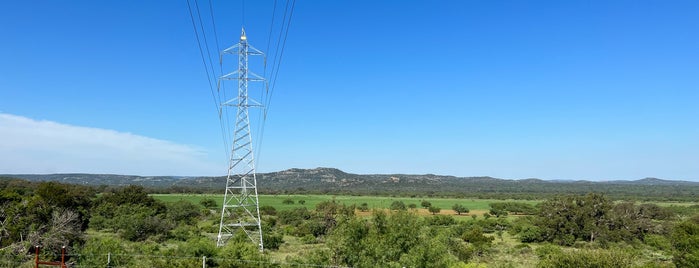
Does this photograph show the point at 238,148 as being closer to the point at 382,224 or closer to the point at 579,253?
the point at 382,224

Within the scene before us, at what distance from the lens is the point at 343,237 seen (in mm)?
25922

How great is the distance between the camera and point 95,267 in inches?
918

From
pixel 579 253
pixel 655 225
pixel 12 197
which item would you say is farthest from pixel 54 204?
pixel 655 225

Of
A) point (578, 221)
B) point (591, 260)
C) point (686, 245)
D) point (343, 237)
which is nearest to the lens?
point (343, 237)

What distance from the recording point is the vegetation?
82.8ft

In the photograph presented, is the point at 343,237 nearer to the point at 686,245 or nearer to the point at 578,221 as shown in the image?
the point at 686,245

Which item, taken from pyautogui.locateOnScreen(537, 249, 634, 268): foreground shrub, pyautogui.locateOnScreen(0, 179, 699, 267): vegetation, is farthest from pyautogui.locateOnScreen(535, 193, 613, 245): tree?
pyautogui.locateOnScreen(537, 249, 634, 268): foreground shrub

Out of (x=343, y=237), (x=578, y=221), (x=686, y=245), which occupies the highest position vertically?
(x=343, y=237)

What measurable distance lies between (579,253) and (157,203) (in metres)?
64.1

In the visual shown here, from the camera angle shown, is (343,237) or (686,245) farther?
(686,245)

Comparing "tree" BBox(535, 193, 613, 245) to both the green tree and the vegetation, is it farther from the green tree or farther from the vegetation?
the green tree

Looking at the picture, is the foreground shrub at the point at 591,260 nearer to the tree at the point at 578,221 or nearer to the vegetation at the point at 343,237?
the vegetation at the point at 343,237

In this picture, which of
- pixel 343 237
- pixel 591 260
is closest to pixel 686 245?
pixel 591 260

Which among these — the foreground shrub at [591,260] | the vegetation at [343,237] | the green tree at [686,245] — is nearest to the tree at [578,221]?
the vegetation at [343,237]
